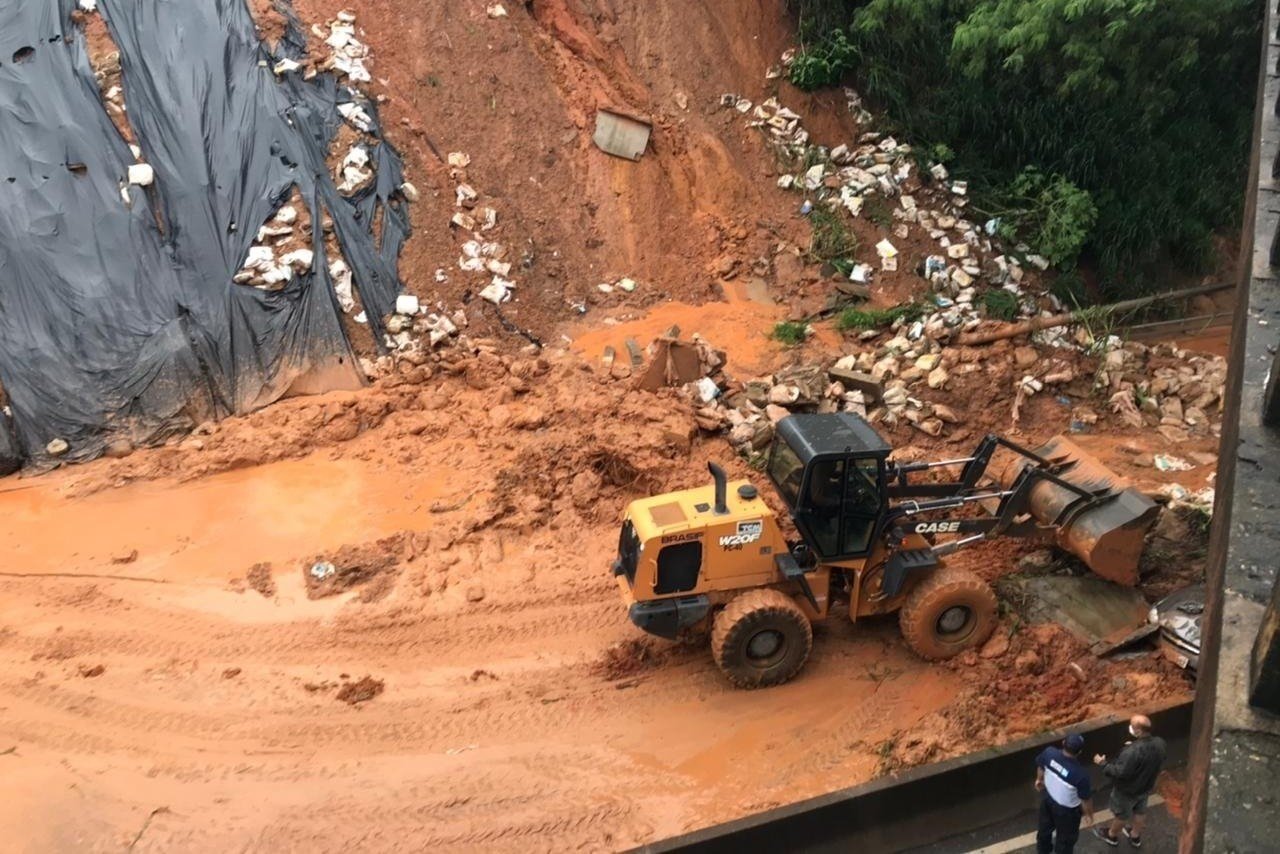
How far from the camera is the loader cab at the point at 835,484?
22.7 ft

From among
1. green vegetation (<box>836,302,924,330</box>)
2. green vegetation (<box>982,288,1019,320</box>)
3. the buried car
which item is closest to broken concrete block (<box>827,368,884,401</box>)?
green vegetation (<box>836,302,924,330</box>)

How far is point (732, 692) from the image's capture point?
24.5 feet

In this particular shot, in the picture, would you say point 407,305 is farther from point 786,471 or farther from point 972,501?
point 972,501

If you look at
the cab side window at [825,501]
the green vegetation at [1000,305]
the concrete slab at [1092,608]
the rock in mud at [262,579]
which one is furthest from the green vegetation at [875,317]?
the rock in mud at [262,579]

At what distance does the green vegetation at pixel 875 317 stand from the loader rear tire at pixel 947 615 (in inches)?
218

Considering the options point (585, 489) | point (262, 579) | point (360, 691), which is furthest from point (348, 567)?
point (585, 489)

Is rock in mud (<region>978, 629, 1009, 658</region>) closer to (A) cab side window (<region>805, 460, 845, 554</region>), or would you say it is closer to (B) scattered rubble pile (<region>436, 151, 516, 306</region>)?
(A) cab side window (<region>805, 460, 845, 554</region>)

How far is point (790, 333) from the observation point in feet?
40.5

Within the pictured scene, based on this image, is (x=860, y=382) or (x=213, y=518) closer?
(x=213, y=518)

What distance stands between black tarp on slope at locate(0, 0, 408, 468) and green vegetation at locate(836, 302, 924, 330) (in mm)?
6015

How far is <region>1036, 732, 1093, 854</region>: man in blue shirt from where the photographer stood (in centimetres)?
547

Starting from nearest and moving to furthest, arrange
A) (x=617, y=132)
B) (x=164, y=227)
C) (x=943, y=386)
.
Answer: (x=943, y=386), (x=164, y=227), (x=617, y=132)

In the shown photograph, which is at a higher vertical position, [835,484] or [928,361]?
[928,361]

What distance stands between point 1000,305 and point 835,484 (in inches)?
284
